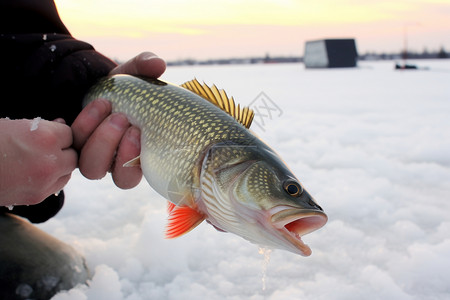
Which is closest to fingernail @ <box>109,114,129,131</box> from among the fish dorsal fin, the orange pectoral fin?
the fish dorsal fin

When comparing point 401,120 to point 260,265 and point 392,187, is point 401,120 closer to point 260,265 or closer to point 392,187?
point 392,187

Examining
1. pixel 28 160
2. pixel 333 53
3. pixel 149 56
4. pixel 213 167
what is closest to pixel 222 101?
pixel 213 167

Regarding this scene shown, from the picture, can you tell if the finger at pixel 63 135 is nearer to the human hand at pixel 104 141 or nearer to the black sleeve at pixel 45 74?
the human hand at pixel 104 141

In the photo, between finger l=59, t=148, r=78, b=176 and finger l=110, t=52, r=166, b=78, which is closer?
finger l=59, t=148, r=78, b=176

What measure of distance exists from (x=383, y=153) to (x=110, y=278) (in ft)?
13.7

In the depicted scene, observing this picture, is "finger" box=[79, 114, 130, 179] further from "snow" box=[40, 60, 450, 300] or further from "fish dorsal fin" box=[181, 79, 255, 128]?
"snow" box=[40, 60, 450, 300]

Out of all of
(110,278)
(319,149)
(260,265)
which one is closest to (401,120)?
(319,149)

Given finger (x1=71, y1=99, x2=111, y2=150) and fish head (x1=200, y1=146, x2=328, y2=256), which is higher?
finger (x1=71, y1=99, x2=111, y2=150)

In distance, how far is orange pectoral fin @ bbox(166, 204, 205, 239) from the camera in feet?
6.07

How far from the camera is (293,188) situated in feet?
5.47

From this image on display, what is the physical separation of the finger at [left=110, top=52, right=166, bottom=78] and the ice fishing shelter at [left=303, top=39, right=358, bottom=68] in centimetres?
3218

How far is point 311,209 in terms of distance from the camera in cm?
158

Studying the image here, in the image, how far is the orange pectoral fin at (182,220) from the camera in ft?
6.07

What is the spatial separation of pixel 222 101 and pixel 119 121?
646 mm
